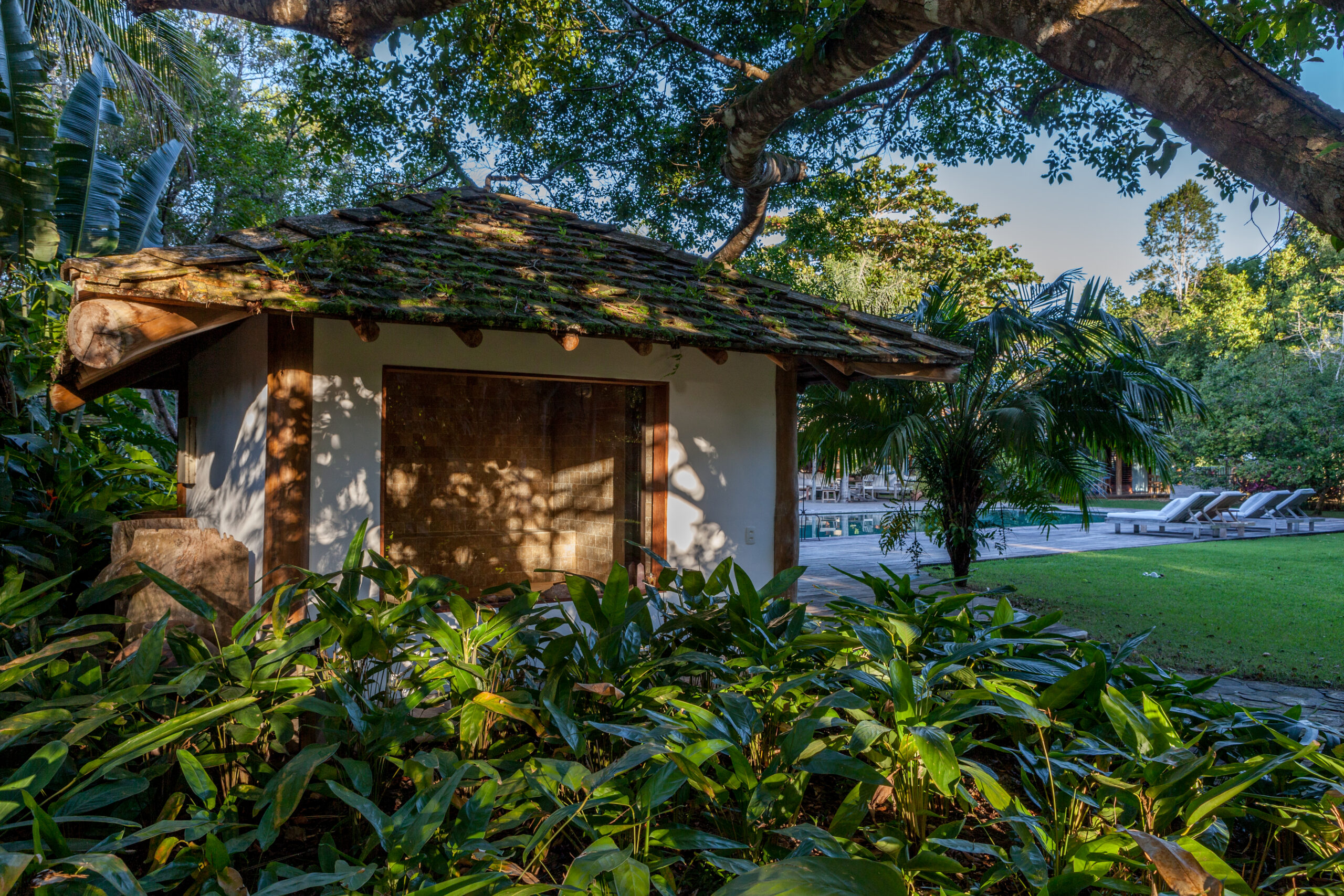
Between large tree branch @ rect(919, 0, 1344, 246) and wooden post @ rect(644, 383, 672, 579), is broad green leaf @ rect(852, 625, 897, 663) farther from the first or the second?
wooden post @ rect(644, 383, 672, 579)

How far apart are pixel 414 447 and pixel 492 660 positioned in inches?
233

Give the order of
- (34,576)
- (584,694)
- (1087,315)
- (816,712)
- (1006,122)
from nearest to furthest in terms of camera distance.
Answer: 1. (816,712)
2. (584,694)
3. (34,576)
4. (1087,315)
5. (1006,122)

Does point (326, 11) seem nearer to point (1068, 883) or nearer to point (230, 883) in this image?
point (230, 883)

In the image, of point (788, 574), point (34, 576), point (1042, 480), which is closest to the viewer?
point (788, 574)

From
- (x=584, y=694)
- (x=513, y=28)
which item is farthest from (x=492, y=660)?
(x=513, y=28)

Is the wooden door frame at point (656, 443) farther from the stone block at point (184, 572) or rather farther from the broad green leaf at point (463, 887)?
the broad green leaf at point (463, 887)

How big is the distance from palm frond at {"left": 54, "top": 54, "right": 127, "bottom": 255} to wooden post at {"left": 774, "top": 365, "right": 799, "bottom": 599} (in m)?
5.47

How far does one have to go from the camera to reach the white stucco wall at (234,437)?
14.1 ft

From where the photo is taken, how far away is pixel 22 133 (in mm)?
4895

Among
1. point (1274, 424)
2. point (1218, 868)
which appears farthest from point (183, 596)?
point (1274, 424)

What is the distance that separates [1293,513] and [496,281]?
1981 centimetres

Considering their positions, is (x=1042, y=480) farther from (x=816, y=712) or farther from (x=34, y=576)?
(x=34, y=576)

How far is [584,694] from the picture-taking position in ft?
7.75

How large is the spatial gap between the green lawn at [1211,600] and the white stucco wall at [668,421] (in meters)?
3.75
